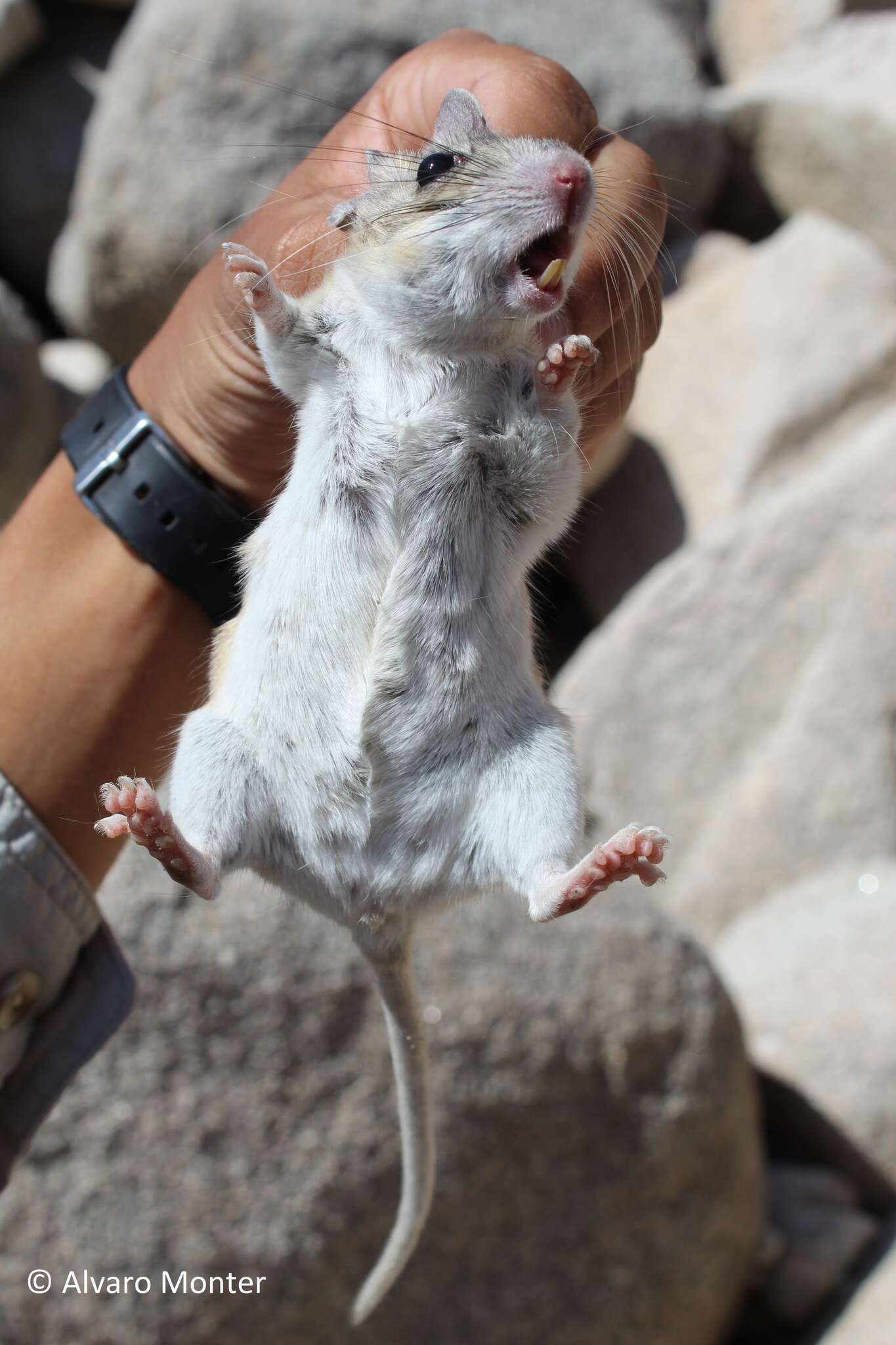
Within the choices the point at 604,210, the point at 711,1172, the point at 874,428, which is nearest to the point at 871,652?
the point at 874,428

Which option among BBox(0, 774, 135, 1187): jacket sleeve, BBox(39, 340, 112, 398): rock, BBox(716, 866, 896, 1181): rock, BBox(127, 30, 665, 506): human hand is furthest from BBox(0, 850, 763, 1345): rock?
BBox(39, 340, 112, 398): rock

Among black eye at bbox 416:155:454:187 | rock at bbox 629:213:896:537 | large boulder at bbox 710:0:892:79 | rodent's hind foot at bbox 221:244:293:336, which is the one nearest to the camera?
rodent's hind foot at bbox 221:244:293:336

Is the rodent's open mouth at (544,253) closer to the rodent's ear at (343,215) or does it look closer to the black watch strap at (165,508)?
the rodent's ear at (343,215)

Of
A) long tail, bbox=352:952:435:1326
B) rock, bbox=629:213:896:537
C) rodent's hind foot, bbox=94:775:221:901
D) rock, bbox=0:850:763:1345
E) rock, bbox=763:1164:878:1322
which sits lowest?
rock, bbox=763:1164:878:1322

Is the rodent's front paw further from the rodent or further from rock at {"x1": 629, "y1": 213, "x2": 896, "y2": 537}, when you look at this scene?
rock at {"x1": 629, "y1": 213, "x2": 896, "y2": 537}

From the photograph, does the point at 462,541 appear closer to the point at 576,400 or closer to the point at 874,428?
the point at 576,400

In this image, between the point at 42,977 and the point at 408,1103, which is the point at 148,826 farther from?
the point at 42,977

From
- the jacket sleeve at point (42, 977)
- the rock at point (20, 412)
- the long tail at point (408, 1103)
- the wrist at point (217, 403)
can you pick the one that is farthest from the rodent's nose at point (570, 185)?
the rock at point (20, 412)

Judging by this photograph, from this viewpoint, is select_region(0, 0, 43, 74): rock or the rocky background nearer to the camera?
the rocky background
